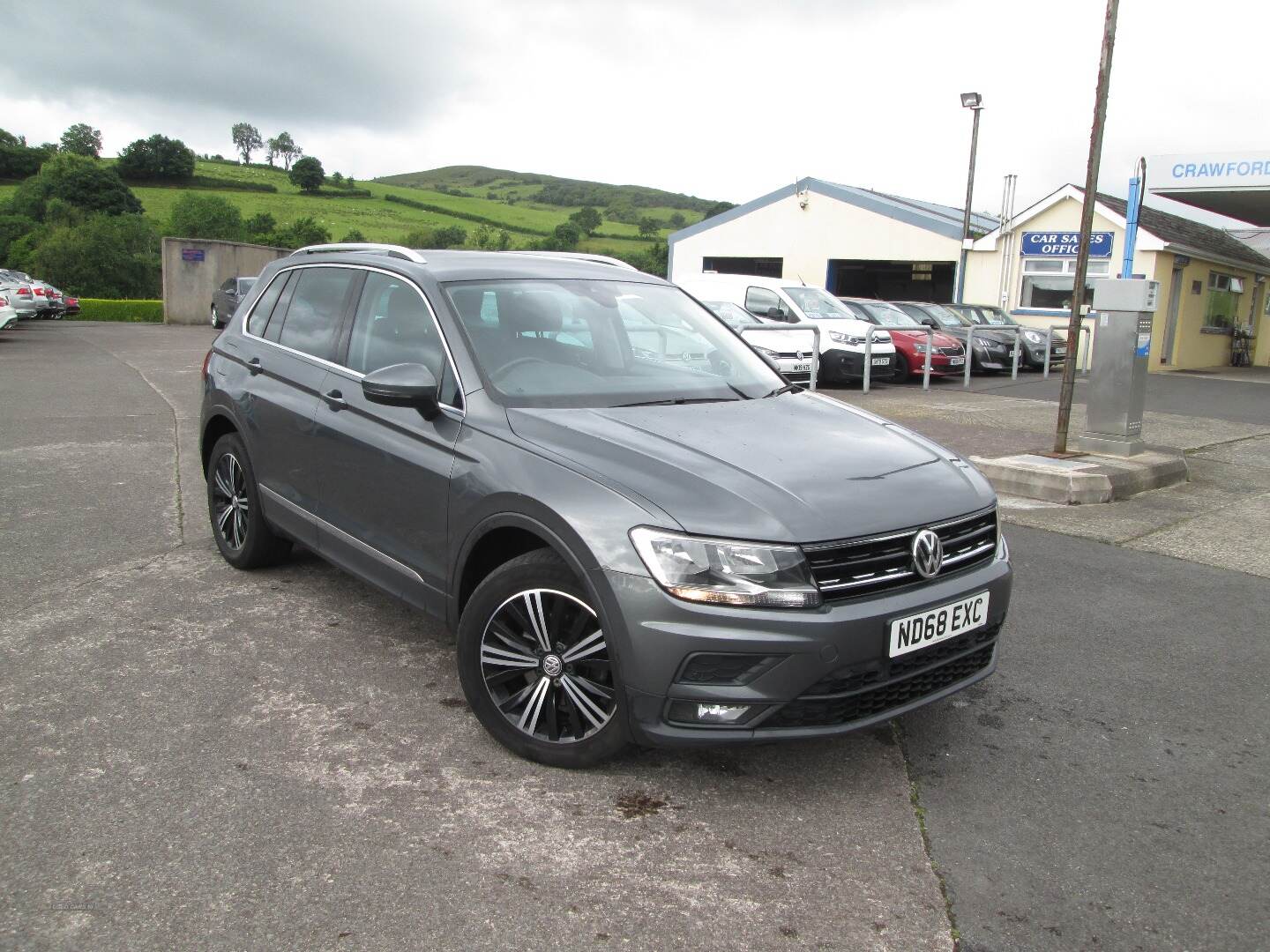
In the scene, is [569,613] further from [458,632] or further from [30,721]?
[30,721]

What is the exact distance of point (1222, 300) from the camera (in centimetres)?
2741

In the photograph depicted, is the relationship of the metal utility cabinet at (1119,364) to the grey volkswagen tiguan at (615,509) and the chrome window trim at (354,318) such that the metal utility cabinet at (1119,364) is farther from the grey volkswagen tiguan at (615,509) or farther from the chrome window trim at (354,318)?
the chrome window trim at (354,318)

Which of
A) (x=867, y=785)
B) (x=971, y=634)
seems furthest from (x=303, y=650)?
(x=971, y=634)

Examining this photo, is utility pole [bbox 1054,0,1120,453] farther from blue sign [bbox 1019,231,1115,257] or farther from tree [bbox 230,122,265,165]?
tree [bbox 230,122,265,165]

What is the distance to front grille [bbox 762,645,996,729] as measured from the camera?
2.98 m

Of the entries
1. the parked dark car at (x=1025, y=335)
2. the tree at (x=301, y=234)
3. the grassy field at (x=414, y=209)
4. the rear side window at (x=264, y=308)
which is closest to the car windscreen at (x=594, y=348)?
the rear side window at (x=264, y=308)

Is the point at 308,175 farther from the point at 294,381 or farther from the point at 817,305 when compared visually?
the point at 294,381

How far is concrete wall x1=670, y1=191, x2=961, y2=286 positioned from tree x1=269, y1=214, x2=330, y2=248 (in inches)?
1631

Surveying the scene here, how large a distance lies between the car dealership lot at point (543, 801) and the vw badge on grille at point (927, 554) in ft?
2.37

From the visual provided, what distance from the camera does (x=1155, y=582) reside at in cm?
585

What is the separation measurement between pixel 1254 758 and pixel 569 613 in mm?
2520

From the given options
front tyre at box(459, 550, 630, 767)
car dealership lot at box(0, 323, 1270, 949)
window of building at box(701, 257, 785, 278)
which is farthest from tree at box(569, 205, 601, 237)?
front tyre at box(459, 550, 630, 767)

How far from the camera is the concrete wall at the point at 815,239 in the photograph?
96.4ft

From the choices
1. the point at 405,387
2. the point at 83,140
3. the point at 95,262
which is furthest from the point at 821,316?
the point at 83,140
